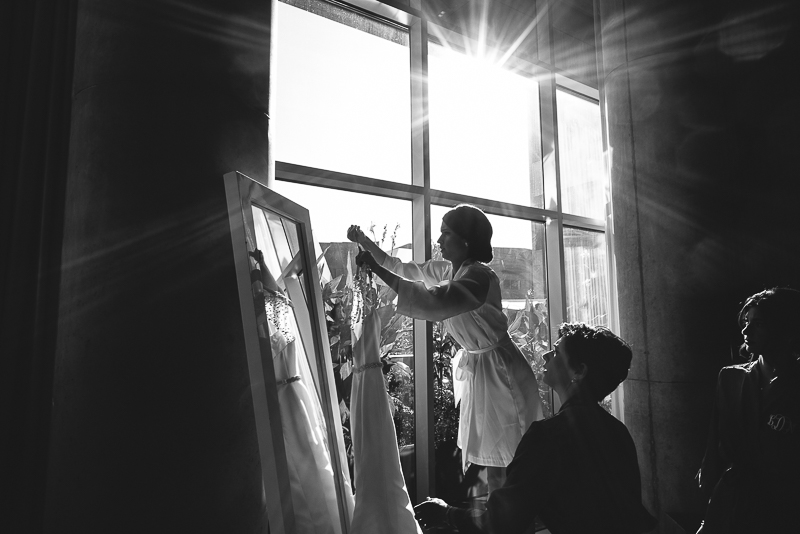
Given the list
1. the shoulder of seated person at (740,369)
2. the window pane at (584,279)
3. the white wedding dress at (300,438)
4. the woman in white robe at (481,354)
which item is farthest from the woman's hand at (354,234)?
the window pane at (584,279)

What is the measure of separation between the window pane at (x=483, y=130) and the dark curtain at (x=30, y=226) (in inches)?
91.4

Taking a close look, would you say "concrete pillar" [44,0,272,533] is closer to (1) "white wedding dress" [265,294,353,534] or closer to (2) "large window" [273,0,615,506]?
(1) "white wedding dress" [265,294,353,534]

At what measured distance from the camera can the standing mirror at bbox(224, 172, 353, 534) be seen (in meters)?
1.43

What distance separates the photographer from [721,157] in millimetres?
3467

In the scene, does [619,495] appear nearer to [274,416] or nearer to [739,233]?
[274,416]

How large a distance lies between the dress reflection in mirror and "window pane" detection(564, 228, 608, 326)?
3385 millimetres

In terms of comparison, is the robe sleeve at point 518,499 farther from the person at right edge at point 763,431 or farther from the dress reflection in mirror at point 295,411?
the person at right edge at point 763,431

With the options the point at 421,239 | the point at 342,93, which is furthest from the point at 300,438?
the point at 342,93

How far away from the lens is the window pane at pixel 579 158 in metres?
4.79

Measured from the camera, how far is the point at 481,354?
241 centimetres

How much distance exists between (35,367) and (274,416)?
1.02 meters

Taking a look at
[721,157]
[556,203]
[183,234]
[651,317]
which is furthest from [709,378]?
[183,234]

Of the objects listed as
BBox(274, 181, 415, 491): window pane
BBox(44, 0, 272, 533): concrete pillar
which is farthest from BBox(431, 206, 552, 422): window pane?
BBox(44, 0, 272, 533): concrete pillar

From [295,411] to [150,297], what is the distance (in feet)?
1.89
